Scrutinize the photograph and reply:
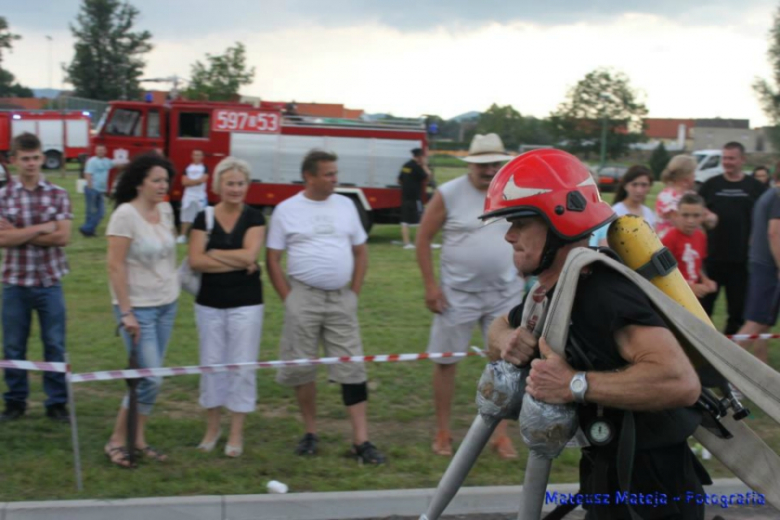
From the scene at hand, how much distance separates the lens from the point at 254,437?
6.12 metres

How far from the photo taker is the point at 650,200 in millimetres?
32906

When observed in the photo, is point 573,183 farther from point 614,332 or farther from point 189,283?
point 189,283

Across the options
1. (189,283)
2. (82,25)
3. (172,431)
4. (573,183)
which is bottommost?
(172,431)

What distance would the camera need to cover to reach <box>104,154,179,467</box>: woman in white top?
5457mm

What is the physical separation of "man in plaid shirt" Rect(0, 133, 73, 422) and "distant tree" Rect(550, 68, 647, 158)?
185ft

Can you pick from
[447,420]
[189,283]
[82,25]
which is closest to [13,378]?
[189,283]

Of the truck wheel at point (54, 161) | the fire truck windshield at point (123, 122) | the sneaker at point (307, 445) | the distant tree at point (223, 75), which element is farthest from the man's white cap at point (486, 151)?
the truck wheel at point (54, 161)

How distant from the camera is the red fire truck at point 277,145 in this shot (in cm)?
1770

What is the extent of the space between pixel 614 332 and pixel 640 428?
0.30 metres

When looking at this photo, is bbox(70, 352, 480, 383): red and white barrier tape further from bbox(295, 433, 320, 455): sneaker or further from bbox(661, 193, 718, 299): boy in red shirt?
bbox(661, 193, 718, 299): boy in red shirt

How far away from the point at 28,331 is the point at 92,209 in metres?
11.3

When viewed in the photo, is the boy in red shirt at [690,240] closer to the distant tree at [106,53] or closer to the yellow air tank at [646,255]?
the yellow air tank at [646,255]

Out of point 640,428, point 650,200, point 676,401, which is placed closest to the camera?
point 676,401

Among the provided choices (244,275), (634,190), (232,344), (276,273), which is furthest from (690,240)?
(232,344)
